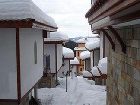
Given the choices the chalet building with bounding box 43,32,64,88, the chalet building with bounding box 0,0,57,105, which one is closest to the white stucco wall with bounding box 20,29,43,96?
the chalet building with bounding box 0,0,57,105

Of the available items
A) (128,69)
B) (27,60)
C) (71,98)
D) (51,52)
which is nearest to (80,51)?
(51,52)

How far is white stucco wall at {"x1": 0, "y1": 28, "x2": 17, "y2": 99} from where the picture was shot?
7.53 m

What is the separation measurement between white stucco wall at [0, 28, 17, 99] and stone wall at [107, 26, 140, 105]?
2.91 m

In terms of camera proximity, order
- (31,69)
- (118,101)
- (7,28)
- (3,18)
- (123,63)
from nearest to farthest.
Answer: (123,63)
(118,101)
(3,18)
(7,28)
(31,69)

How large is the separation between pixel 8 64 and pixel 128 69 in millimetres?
3870

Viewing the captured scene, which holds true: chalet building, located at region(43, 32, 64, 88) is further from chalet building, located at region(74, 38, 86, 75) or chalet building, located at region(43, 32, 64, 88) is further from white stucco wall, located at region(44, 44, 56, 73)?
chalet building, located at region(74, 38, 86, 75)

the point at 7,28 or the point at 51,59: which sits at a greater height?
the point at 7,28

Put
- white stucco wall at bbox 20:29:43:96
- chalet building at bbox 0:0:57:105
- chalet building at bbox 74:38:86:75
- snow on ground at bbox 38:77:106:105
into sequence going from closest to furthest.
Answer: chalet building at bbox 0:0:57:105
white stucco wall at bbox 20:29:43:96
snow on ground at bbox 38:77:106:105
chalet building at bbox 74:38:86:75

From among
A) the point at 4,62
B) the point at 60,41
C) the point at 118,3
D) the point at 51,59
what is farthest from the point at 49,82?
the point at 118,3

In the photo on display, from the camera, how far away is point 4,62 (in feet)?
25.3

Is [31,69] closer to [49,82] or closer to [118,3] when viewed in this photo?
[118,3]

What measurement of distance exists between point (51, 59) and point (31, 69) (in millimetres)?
9110

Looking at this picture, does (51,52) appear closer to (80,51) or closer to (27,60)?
(27,60)

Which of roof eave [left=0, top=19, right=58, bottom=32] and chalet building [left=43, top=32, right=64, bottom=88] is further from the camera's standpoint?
chalet building [left=43, top=32, right=64, bottom=88]
